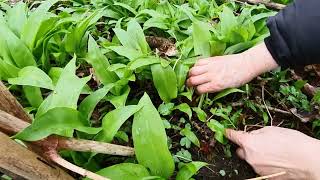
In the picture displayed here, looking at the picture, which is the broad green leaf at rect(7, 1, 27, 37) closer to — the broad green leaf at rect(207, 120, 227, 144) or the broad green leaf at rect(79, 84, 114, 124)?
the broad green leaf at rect(79, 84, 114, 124)

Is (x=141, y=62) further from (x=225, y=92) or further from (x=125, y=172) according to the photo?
(x=125, y=172)

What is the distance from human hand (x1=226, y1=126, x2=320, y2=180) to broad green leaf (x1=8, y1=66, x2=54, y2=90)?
719mm

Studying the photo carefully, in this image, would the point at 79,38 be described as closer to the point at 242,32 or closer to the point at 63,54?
the point at 63,54

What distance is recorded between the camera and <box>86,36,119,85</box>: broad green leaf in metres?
1.62

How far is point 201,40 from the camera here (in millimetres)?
1739

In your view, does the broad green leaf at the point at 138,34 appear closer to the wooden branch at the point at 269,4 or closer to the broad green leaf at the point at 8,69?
the broad green leaf at the point at 8,69

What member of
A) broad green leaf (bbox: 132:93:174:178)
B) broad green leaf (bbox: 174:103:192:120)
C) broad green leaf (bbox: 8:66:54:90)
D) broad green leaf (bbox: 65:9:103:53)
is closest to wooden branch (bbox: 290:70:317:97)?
broad green leaf (bbox: 174:103:192:120)

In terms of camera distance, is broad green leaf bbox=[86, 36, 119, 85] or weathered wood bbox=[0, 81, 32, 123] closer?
weathered wood bbox=[0, 81, 32, 123]

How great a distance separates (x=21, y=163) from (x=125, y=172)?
36cm

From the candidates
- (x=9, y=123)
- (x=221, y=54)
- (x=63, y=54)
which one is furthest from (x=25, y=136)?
(x=221, y=54)

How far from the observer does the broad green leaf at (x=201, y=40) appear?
173cm

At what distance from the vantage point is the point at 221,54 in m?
→ 1.76

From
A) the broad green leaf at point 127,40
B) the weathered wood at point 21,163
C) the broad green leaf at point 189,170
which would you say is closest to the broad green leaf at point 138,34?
the broad green leaf at point 127,40

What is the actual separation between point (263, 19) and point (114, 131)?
100cm
